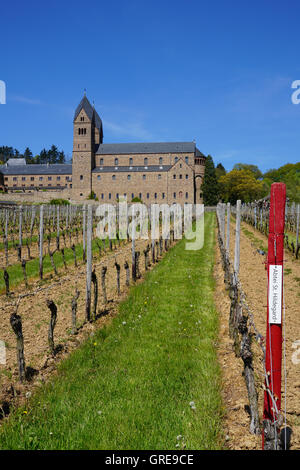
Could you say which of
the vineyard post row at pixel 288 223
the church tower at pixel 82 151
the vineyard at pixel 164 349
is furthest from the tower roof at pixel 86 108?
the vineyard at pixel 164 349

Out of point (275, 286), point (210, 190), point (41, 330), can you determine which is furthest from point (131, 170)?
point (275, 286)

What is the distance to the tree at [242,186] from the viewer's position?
72875mm

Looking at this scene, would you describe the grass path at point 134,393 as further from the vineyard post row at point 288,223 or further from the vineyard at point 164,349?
the vineyard post row at point 288,223

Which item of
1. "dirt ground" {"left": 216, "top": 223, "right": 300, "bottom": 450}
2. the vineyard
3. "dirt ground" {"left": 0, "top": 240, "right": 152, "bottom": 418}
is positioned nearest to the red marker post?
the vineyard

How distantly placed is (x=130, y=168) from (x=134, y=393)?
7179 cm

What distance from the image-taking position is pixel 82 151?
72.9 m

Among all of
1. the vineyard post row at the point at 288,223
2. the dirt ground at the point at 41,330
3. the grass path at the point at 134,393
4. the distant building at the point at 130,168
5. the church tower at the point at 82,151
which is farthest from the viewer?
the church tower at the point at 82,151

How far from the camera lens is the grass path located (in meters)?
3.19

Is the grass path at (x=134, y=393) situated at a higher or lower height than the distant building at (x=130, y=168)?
lower

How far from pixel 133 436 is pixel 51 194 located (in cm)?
6983

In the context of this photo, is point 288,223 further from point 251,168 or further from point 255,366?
point 251,168

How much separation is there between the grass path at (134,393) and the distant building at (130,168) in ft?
209

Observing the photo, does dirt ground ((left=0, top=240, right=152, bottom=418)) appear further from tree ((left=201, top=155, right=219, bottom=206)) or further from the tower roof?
the tower roof
